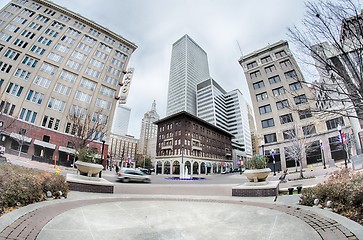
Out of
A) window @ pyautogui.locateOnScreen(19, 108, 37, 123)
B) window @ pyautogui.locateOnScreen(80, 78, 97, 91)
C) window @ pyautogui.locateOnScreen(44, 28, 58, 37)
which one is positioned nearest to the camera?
window @ pyautogui.locateOnScreen(19, 108, 37, 123)

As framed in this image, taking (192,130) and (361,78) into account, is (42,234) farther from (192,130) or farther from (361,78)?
(192,130)

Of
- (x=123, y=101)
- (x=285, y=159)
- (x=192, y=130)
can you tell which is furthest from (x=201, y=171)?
(x=123, y=101)

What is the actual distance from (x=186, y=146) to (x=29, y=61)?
46.9 m

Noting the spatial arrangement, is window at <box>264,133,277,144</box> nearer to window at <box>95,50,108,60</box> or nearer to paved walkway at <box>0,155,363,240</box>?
paved walkway at <box>0,155,363,240</box>

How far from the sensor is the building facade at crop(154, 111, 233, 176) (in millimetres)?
60281

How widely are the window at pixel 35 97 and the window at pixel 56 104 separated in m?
1.67

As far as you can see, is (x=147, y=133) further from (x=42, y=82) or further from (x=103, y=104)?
(x=42, y=82)

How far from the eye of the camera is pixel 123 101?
48906mm

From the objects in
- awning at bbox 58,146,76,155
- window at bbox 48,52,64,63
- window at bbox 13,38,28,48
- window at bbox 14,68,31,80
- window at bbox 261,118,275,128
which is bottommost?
awning at bbox 58,146,76,155

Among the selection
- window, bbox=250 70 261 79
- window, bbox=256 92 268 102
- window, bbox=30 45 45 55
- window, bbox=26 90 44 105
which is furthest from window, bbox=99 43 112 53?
window, bbox=256 92 268 102

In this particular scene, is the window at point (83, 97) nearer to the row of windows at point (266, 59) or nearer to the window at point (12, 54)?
the window at point (12, 54)

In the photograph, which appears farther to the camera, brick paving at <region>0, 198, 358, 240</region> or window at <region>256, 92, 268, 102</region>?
window at <region>256, 92, 268, 102</region>

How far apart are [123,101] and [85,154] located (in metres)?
38.0

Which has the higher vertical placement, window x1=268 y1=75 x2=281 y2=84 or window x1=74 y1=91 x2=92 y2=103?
window x1=268 y1=75 x2=281 y2=84
